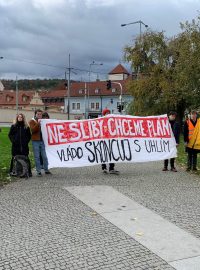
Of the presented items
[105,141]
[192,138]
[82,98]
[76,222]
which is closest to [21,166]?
[105,141]

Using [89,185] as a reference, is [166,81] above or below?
above

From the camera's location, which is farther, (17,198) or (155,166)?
(155,166)

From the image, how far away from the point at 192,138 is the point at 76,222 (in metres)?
6.71

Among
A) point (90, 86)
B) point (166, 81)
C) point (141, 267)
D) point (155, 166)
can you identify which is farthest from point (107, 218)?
point (90, 86)

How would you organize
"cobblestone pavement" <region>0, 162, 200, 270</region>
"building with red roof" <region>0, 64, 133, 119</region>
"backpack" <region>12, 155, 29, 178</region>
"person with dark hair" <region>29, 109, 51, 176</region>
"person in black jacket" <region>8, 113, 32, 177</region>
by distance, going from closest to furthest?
"cobblestone pavement" <region>0, 162, 200, 270</region>, "backpack" <region>12, 155, 29, 178</region>, "person in black jacket" <region>8, 113, 32, 177</region>, "person with dark hair" <region>29, 109, 51, 176</region>, "building with red roof" <region>0, 64, 133, 119</region>

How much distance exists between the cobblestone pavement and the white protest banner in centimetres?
55

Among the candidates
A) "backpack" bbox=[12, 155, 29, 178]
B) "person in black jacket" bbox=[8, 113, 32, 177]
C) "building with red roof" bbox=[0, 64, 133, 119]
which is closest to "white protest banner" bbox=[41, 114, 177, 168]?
"person in black jacket" bbox=[8, 113, 32, 177]

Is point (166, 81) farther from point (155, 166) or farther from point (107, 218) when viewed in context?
point (107, 218)

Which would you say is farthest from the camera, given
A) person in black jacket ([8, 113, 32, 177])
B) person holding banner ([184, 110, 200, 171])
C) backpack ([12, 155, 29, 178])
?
person holding banner ([184, 110, 200, 171])

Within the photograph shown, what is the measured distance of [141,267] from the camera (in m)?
4.91

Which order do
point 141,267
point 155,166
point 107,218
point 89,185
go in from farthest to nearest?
point 155,166
point 89,185
point 107,218
point 141,267

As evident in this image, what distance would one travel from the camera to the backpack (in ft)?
Answer: 35.6

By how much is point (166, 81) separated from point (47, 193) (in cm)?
3152

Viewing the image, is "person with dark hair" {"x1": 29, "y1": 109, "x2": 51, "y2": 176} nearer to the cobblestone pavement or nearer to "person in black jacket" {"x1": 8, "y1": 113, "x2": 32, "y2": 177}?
"person in black jacket" {"x1": 8, "y1": 113, "x2": 32, "y2": 177}
